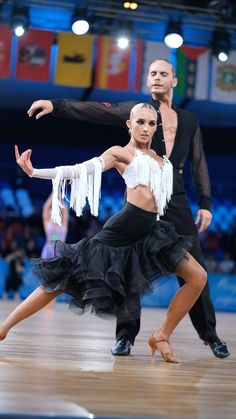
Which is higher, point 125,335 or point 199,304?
point 199,304

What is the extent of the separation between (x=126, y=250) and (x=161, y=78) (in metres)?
0.99

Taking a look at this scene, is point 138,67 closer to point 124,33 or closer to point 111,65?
point 111,65

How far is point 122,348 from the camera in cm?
430

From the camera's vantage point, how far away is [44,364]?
11.6 feet

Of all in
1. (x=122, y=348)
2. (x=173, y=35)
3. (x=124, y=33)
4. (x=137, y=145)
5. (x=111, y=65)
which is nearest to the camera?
(x=137, y=145)

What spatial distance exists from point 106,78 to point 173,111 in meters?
7.49

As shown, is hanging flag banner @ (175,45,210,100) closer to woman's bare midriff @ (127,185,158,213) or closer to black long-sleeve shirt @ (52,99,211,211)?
black long-sleeve shirt @ (52,99,211,211)

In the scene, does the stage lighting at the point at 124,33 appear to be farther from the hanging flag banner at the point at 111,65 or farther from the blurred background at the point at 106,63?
the hanging flag banner at the point at 111,65

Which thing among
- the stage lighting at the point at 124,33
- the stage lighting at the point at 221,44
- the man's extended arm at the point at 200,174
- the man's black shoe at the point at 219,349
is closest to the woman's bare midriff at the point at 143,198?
the man's extended arm at the point at 200,174

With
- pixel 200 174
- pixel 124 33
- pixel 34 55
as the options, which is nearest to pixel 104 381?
pixel 200 174

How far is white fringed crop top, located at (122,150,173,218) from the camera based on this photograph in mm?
4102

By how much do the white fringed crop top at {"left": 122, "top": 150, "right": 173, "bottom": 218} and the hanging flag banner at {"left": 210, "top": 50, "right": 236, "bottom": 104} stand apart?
815cm

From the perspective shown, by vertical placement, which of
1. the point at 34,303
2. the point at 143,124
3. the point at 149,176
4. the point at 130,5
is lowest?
the point at 34,303

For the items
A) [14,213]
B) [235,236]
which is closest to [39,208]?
[14,213]
